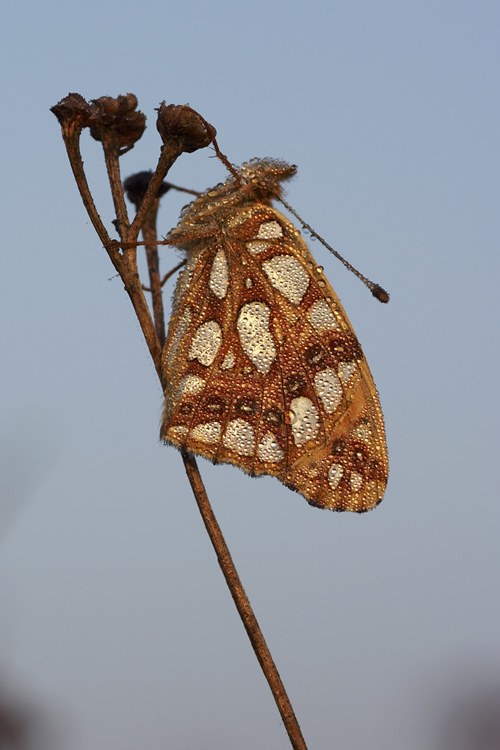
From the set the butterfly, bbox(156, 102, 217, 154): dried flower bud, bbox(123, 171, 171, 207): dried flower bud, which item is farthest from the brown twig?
bbox(123, 171, 171, 207): dried flower bud

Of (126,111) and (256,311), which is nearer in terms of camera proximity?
(126,111)

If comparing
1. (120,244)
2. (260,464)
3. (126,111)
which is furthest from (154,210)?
(260,464)

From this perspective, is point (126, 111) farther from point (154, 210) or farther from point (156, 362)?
point (156, 362)

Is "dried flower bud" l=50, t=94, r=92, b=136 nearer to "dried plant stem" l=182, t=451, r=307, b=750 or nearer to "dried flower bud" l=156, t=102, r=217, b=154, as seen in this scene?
"dried flower bud" l=156, t=102, r=217, b=154

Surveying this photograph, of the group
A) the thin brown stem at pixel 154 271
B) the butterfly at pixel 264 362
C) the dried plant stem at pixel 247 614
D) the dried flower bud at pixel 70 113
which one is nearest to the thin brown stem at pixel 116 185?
the dried flower bud at pixel 70 113

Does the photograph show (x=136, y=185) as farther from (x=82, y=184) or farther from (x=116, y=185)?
(x=82, y=184)

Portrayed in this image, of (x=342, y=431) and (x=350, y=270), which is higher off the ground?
(x=350, y=270)

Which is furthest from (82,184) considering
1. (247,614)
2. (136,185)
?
Answer: (247,614)
